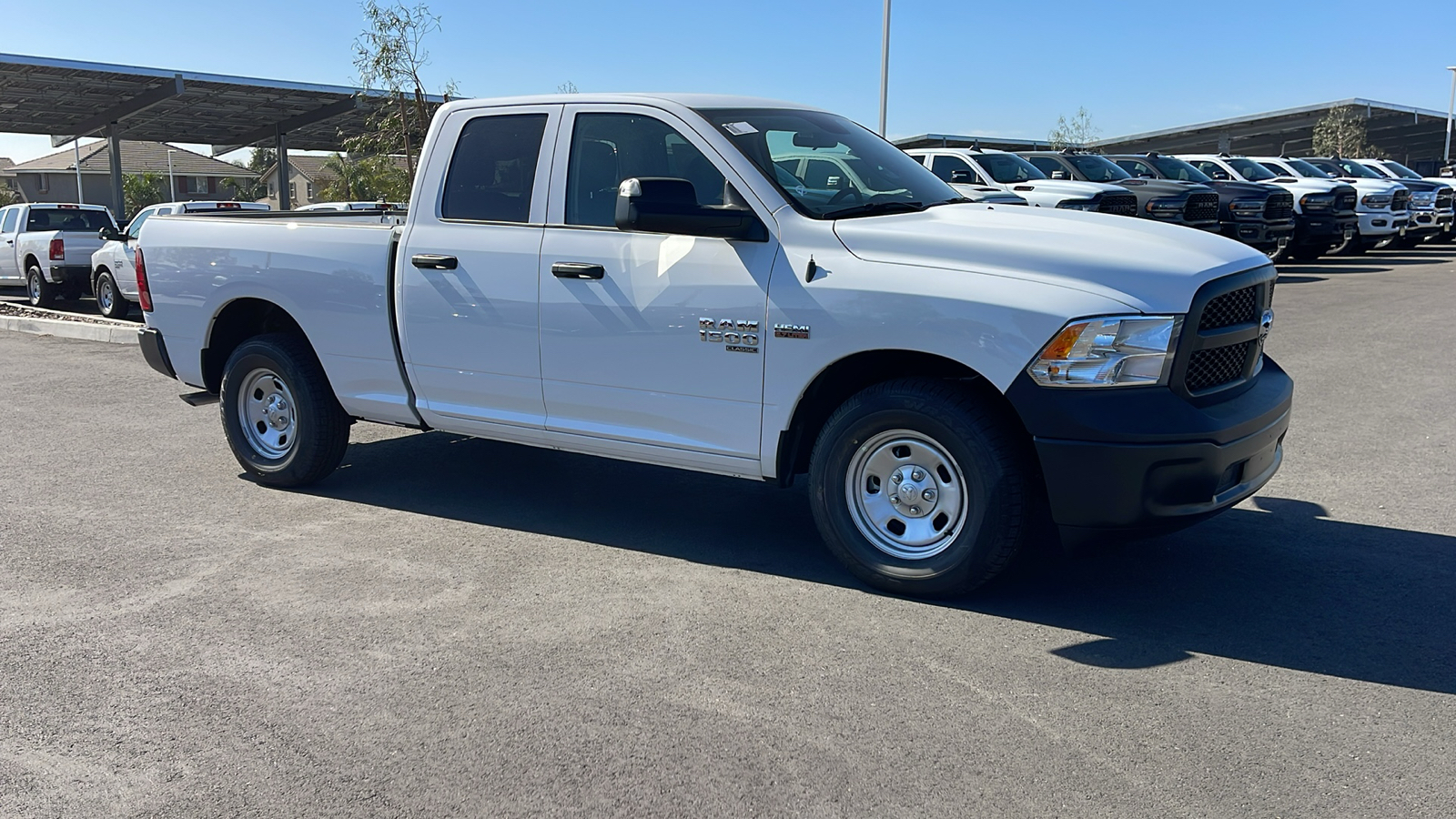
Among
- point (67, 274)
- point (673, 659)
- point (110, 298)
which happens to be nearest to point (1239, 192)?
point (110, 298)

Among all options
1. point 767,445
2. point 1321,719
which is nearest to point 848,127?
point 767,445

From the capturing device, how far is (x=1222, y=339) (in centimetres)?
436

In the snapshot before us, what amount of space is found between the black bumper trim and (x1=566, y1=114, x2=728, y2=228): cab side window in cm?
301

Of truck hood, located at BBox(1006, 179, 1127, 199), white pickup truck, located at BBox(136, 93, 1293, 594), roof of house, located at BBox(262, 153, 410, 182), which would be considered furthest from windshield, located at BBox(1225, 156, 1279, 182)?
roof of house, located at BBox(262, 153, 410, 182)

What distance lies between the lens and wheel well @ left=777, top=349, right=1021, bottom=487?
4504 mm

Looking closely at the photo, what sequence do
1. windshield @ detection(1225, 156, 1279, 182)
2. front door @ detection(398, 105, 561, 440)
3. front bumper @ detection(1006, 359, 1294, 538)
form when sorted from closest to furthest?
1. front bumper @ detection(1006, 359, 1294, 538)
2. front door @ detection(398, 105, 561, 440)
3. windshield @ detection(1225, 156, 1279, 182)

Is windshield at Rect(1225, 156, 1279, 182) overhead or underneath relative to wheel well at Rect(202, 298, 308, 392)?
overhead

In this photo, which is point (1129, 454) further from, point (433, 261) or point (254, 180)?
point (254, 180)

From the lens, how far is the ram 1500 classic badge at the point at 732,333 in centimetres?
474

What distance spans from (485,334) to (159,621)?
1867 mm

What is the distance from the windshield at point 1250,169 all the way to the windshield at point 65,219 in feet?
68.0

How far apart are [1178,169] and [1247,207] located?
80.6 inches

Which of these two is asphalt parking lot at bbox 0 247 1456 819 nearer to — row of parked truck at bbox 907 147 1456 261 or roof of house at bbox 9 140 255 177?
row of parked truck at bbox 907 147 1456 261

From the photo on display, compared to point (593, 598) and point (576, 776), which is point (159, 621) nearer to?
point (593, 598)
